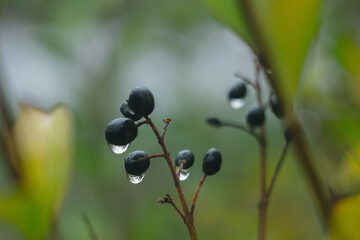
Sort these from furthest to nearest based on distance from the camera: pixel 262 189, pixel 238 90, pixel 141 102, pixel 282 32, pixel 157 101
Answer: pixel 157 101 → pixel 238 90 → pixel 262 189 → pixel 141 102 → pixel 282 32

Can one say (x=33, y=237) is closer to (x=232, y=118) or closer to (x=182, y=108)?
(x=182, y=108)

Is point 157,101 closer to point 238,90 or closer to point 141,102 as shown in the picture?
point 238,90

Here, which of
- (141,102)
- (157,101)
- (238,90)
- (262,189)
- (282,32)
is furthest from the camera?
(157,101)

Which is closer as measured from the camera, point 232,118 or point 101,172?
point 101,172

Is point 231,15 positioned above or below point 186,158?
above

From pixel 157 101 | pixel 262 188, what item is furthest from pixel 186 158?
pixel 157 101

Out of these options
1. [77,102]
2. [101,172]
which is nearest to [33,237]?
[101,172]
